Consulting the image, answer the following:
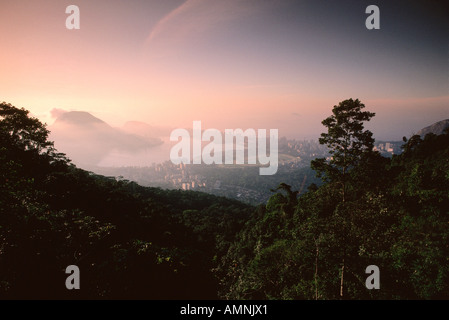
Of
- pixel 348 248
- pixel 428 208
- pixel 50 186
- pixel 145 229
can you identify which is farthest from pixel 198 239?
pixel 428 208

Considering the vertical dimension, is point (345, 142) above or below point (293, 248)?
above

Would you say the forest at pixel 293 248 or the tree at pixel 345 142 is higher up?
the tree at pixel 345 142

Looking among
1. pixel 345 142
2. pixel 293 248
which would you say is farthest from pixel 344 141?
pixel 293 248

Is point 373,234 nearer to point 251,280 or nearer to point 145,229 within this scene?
point 251,280

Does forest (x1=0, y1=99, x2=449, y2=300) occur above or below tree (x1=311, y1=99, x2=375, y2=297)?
below

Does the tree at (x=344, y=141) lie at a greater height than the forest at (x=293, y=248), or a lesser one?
greater

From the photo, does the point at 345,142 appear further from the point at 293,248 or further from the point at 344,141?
the point at 293,248

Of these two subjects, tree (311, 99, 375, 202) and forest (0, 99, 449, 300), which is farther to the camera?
tree (311, 99, 375, 202)

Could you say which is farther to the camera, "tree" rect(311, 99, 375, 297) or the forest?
"tree" rect(311, 99, 375, 297)

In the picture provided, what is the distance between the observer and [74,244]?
440 inches

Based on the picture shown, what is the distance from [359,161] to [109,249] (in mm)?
17820

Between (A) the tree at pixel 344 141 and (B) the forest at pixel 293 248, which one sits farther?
(A) the tree at pixel 344 141

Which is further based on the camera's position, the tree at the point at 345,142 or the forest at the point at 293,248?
the tree at the point at 345,142
